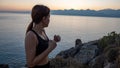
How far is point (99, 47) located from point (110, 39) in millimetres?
1073

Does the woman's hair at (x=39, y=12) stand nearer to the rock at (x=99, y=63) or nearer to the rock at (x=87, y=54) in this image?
the rock at (x=99, y=63)

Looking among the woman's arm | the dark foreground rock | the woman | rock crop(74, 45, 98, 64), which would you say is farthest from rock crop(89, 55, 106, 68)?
the woman's arm

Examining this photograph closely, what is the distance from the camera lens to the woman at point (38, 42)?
4.15 metres

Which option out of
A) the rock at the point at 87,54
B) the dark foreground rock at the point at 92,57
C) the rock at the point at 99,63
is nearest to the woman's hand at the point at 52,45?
the dark foreground rock at the point at 92,57

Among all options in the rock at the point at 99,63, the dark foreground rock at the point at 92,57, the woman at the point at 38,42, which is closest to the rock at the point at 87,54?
the dark foreground rock at the point at 92,57

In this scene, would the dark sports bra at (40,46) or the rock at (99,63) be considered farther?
the rock at (99,63)

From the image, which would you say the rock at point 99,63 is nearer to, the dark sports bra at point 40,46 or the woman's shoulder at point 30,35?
the dark sports bra at point 40,46

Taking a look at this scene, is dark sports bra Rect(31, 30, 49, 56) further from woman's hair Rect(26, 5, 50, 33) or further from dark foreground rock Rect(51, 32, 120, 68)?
dark foreground rock Rect(51, 32, 120, 68)

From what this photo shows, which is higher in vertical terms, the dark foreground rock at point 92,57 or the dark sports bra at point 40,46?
the dark sports bra at point 40,46

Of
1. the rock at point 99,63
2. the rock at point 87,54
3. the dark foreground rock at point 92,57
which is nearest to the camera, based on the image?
the rock at point 99,63

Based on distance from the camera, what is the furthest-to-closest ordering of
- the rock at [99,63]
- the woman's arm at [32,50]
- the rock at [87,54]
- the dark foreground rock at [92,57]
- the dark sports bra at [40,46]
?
the rock at [87,54] → the dark foreground rock at [92,57] → the rock at [99,63] → the dark sports bra at [40,46] → the woman's arm at [32,50]

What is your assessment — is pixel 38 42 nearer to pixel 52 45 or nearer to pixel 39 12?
pixel 52 45

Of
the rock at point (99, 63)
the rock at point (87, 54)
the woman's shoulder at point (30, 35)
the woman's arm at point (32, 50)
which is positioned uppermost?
the woman's shoulder at point (30, 35)

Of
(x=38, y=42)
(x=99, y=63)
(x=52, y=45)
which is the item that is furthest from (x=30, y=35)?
(x=99, y=63)
